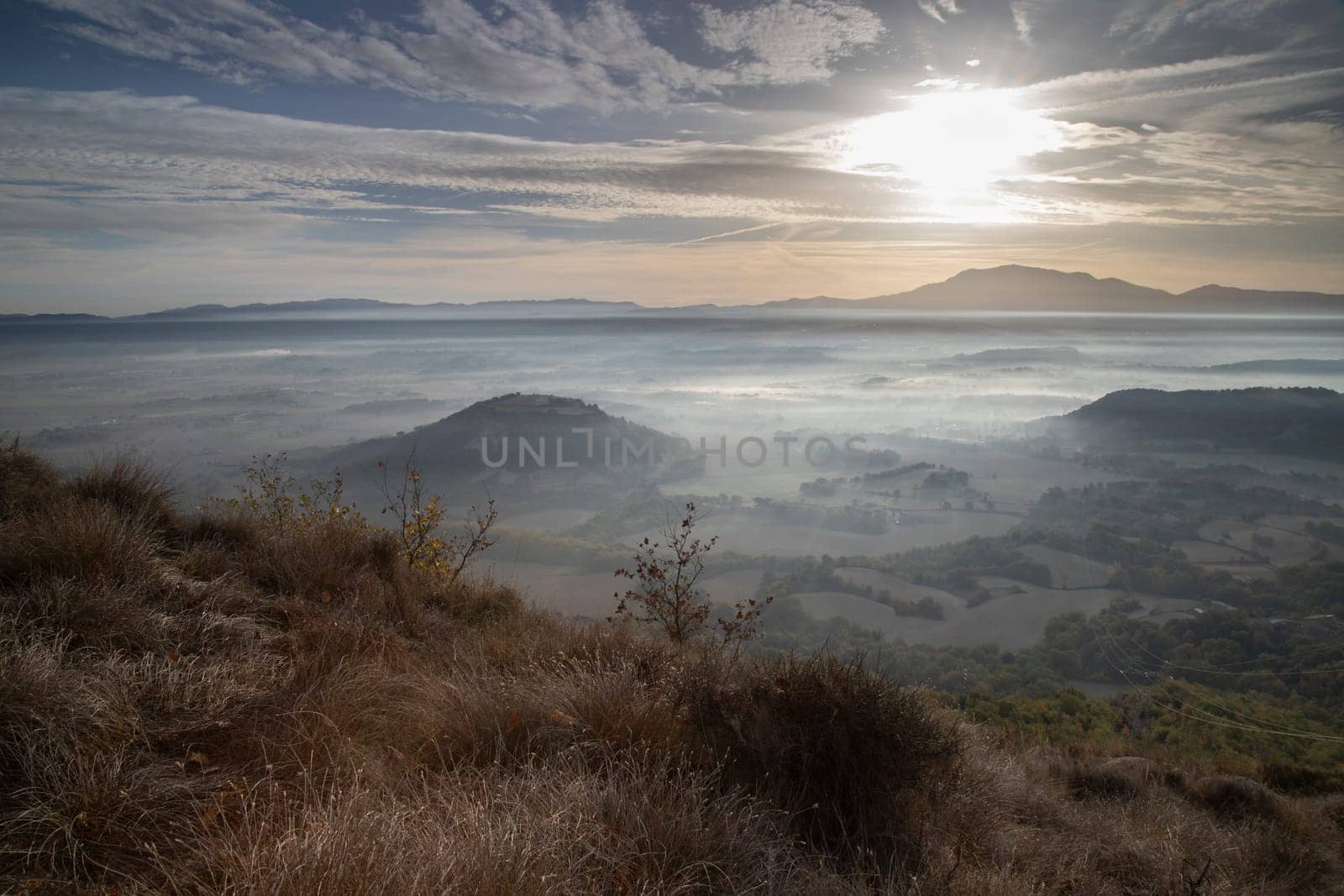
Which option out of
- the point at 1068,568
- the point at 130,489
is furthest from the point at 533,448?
the point at 130,489

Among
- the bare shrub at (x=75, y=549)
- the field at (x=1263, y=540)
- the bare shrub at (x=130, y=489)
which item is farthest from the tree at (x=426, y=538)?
the field at (x=1263, y=540)

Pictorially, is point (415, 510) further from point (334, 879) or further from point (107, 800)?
point (334, 879)

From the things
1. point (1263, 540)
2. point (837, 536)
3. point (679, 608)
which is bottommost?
point (837, 536)

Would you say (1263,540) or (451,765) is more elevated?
(451,765)

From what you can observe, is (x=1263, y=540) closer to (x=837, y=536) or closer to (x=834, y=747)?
(x=837, y=536)

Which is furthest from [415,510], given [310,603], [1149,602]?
[1149,602]

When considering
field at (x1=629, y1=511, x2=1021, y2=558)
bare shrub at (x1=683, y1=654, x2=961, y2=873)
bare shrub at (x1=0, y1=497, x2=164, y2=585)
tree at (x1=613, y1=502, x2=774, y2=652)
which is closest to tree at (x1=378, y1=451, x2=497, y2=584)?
tree at (x1=613, y1=502, x2=774, y2=652)

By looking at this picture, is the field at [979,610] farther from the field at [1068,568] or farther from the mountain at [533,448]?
the mountain at [533,448]

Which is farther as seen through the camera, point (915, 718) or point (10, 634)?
point (915, 718)

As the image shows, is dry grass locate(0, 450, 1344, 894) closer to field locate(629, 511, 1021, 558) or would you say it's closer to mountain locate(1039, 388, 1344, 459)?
field locate(629, 511, 1021, 558)
